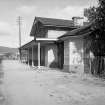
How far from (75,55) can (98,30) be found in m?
3.15

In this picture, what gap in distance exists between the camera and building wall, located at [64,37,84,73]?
47.8 feet

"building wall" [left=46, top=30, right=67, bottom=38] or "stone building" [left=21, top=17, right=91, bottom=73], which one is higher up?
"building wall" [left=46, top=30, right=67, bottom=38]

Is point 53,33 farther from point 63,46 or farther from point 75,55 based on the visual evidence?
point 75,55

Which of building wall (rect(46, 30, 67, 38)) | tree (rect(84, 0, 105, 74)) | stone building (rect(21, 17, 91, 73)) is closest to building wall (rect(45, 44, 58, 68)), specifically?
stone building (rect(21, 17, 91, 73))

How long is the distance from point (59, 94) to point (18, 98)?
5.88 feet

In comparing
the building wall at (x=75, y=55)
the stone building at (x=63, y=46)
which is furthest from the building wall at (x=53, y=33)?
the building wall at (x=75, y=55)

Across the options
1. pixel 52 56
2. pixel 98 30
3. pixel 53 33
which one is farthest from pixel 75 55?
pixel 53 33

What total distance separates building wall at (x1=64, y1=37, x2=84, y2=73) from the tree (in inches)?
45.2

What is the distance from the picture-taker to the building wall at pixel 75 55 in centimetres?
1455

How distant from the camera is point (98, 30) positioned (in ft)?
43.6

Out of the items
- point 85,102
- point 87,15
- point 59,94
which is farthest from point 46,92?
point 87,15

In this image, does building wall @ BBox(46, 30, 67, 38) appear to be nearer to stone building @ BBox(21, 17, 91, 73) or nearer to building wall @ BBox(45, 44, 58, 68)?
stone building @ BBox(21, 17, 91, 73)

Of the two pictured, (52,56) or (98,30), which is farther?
(52,56)

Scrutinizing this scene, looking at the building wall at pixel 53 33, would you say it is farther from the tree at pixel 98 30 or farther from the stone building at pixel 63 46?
the tree at pixel 98 30
